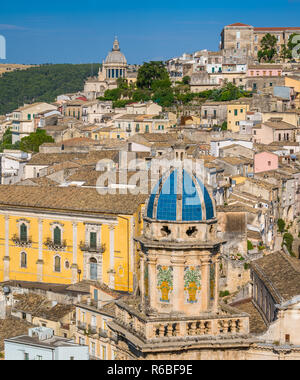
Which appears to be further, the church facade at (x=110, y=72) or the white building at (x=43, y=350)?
the church facade at (x=110, y=72)

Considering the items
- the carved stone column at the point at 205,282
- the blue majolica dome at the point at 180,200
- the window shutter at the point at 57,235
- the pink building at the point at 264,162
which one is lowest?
the window shutter at the point at 57,235

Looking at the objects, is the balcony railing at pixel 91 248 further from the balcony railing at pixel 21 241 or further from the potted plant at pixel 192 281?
the potted plant at pixel 192 281

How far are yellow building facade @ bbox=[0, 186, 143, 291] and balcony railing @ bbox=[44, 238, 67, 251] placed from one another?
2 centimetres

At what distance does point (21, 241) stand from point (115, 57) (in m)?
77.7

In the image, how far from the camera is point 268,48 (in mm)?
98875

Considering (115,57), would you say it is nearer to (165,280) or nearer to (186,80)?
(186,80)

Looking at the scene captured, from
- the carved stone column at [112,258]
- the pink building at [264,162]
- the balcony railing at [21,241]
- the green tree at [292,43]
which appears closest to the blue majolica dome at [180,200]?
the carved stone column at [112,258]

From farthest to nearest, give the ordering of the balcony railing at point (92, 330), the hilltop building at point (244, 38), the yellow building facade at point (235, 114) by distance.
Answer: the hilltop building at point (244, 38), the yellow building facade at point (235, 114), the balcony railing at point (92, 330)

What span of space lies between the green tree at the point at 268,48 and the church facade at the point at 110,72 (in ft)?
59.9

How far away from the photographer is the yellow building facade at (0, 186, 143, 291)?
36.7m

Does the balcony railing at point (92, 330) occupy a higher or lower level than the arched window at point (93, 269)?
lower

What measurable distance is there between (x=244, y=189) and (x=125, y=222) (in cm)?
1326

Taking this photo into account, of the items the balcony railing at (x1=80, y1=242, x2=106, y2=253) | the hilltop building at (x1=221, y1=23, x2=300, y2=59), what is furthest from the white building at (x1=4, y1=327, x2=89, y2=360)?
the hilltop building at (x1=221, y1=23, x2=300, y2=59)

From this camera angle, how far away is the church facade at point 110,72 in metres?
107
